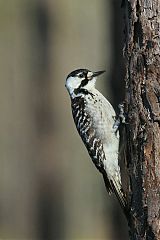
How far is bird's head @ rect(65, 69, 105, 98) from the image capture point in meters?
6.45

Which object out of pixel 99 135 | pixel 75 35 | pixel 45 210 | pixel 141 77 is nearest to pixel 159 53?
pixel 141 77

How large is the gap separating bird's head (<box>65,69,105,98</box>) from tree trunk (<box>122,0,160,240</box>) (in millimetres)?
1472

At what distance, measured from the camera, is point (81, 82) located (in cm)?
650

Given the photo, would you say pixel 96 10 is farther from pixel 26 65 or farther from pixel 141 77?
pixel 141 77

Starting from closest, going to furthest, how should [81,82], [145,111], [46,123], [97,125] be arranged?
[145,111] < [97,125] < [81,82] < [46,123]

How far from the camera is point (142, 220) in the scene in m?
4.90

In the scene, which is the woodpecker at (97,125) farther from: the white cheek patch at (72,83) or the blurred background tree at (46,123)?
the blurred background tree at (46,123)

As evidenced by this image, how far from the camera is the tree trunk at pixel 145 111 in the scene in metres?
4.83

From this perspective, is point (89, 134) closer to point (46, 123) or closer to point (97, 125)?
point (97, 125)

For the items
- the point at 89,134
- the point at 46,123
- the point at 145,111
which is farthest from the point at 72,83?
the point at 46,123

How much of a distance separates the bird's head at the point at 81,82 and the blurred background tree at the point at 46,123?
17.2 feet

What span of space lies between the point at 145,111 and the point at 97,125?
Answer: 4.57 ft

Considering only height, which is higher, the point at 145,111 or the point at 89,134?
the point at 145,111

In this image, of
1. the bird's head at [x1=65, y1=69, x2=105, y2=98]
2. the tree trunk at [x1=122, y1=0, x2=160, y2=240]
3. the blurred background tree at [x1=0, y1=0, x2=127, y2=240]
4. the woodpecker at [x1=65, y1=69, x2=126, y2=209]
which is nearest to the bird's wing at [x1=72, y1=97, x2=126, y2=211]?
the woodpecker at [x1=65, y1=69, x2=126, y2=209]
